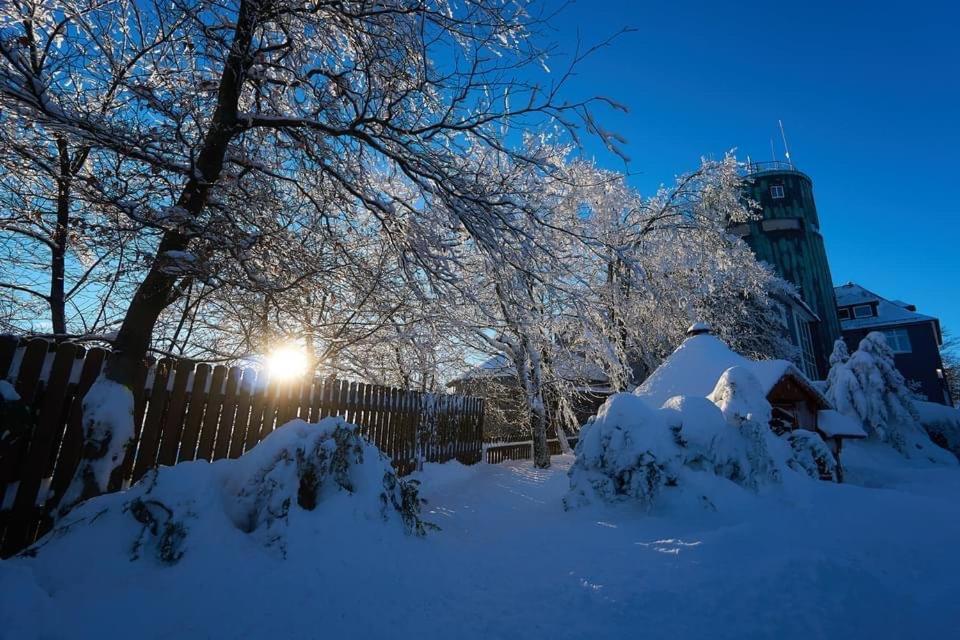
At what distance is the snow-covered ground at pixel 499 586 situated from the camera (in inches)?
87.4

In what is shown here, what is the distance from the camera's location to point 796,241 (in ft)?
122

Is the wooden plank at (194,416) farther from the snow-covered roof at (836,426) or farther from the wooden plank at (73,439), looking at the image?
the snow-covered roof at (836,426)

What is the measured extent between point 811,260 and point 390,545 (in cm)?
4458

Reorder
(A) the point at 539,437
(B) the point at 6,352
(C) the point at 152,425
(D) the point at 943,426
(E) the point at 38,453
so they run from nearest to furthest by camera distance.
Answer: (B) the point at 6,352 < (E) the point at 38,453 < (C) the point at 152,425 < (A) the point at 539,437 < (D) the point at 943,426

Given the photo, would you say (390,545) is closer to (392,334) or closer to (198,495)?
(198,495)

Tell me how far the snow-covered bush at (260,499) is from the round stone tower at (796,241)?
38645 millimetres

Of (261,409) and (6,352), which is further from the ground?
(6,352)

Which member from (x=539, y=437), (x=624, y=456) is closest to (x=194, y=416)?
(x=624, y=456)

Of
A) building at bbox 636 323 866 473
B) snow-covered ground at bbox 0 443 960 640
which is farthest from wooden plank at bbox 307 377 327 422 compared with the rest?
building at bbox 636 323 866 473

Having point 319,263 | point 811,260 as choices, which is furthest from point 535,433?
point 811,260

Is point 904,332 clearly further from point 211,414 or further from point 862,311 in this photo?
point 211,414

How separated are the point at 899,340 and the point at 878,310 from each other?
4.78 m

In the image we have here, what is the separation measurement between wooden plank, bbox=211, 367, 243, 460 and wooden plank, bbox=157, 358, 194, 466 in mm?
458

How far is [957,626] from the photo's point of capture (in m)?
2.28
